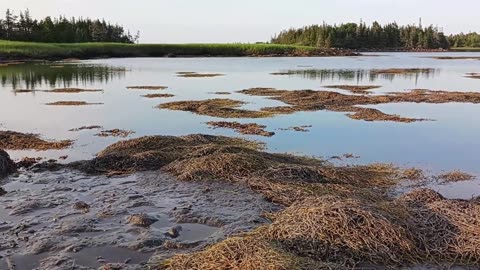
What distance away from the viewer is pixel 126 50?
3686 inches

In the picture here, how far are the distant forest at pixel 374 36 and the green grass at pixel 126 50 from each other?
35.5 metres

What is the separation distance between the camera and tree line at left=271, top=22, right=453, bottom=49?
14775cm

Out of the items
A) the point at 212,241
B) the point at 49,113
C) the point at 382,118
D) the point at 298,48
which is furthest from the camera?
the point at 298,48

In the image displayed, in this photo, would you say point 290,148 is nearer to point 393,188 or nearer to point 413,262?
point 393,188

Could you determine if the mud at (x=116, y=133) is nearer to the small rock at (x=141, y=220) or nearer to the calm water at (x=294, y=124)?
the calm water at (x=294, y=124)

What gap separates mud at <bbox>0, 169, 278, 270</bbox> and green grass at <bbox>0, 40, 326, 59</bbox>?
6351 cm

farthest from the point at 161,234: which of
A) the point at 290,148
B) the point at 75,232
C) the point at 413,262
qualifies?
the point at 290,148

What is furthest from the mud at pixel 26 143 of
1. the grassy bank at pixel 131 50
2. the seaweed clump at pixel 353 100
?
the grassy bank at pixel 131 50

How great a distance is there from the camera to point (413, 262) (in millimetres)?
7188

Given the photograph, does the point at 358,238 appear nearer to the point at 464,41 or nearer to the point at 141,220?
the point at 141,220

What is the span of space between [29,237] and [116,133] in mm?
9941

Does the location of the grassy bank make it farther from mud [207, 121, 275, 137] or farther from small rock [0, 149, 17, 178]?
small rock [0, 149, 17, 178]

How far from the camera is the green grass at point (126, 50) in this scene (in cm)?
7138

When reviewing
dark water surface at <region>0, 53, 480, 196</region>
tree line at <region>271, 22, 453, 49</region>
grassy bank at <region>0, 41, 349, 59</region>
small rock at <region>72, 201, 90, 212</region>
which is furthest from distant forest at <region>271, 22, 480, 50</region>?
small rock at <region>72, 201, 90, 212</region>
